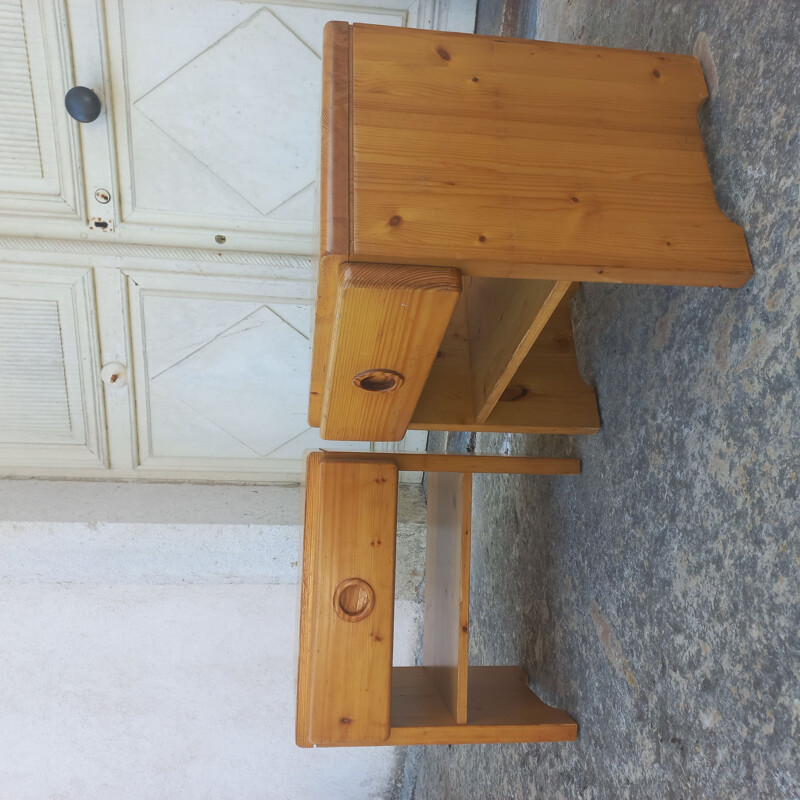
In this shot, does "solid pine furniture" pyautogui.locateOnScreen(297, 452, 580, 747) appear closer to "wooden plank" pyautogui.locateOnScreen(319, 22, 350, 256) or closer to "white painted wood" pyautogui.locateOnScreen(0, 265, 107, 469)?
"wooden plank" pyautogui.locateOnScreen(319, 22, 350, 256)

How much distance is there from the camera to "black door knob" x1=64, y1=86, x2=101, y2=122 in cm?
219

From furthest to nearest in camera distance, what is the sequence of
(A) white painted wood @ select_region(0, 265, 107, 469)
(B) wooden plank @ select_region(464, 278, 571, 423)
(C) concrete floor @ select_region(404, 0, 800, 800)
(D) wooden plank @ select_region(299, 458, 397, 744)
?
(A) white painted wood @ select_region(0, 265, 107, 469) → (D) wooden plank @ select_region(299, 458, 397, 744) → (B) wooden plank @ select_region(464, 278, 571, 423) → (C) concrete floor @ select_region(404, 0, 800, 800)

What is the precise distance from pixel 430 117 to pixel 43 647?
3.05 metres

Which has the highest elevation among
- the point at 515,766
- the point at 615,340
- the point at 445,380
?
the point at 615,340

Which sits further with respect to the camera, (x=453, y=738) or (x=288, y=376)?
(x=288, y=376)

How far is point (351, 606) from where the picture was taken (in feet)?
4.74

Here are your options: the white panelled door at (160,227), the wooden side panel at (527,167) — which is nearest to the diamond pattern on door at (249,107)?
the white panelled door at (160,227)

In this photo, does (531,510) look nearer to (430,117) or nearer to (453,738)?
(453,738)

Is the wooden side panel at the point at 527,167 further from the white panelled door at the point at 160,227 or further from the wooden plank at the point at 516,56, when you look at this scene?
the white panelled door at the point at 160,227

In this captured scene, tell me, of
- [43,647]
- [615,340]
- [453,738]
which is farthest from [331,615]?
[43,647]

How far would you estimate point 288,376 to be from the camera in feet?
9.23

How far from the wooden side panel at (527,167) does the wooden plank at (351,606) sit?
2.16ft

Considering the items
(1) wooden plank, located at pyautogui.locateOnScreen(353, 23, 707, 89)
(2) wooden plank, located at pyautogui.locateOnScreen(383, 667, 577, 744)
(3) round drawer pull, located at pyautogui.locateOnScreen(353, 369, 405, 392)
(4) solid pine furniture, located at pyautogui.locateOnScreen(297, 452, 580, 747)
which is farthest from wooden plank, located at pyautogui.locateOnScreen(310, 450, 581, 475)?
(1) wooden plank, located at pyautogui.locateOnScreen(353, 23, 707, 89)

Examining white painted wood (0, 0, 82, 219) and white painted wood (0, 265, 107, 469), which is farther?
white painted wood (0, 265, 107, 469)
